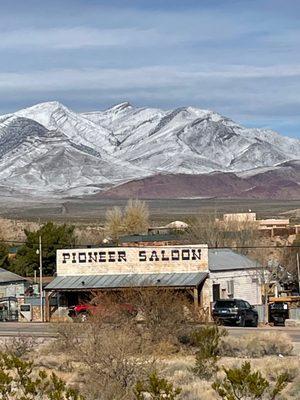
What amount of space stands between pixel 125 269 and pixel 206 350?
1025 inches

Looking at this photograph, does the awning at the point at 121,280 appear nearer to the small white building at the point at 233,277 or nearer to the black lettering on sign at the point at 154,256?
the black lettering on sign at the point at 154,256

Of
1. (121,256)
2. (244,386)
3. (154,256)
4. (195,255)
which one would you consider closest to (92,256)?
(121,256)

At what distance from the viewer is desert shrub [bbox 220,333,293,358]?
3175 cm

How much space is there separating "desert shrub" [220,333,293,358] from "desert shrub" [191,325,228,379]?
0.92m

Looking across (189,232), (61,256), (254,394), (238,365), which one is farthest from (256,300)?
(254,394)

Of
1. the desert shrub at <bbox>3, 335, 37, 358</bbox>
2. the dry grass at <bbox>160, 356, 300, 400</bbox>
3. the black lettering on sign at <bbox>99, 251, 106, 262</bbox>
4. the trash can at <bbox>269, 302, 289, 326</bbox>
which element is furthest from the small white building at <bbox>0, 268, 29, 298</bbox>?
the dry grass at <bbox>160, 356, 300, 400</bbox>

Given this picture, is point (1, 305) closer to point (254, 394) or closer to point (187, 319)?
point (187, 319)

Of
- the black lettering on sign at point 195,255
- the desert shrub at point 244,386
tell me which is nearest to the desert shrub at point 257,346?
the desert shrub at point 244,386

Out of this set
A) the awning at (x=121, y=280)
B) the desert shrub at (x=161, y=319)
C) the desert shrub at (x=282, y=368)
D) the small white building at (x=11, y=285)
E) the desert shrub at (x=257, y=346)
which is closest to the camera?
the desert shrub at (x=282, y=368)

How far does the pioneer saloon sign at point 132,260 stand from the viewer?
5312 centimetres

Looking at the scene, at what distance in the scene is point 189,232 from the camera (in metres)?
81.1

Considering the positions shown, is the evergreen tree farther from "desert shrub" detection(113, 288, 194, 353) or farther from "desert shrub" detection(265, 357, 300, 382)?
"desert shrub" detection(265, 357, 300, 382)

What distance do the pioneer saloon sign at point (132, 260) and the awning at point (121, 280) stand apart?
1.25 ft

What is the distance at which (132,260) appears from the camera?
177 ft
